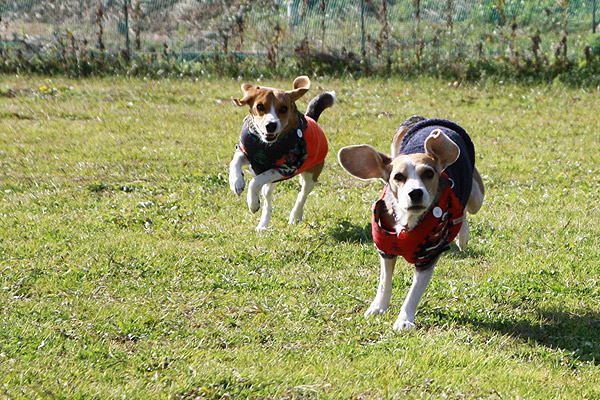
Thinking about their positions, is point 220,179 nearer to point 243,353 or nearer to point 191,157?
point 191,157

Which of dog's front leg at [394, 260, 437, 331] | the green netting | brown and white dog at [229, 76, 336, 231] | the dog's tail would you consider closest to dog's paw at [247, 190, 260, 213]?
brown and white dog at [229, 76, 336, 231]

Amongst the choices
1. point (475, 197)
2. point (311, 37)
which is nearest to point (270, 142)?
point (475, 197)

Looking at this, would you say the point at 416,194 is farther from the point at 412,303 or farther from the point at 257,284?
the point at 257,284

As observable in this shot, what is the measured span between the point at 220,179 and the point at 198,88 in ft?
21.1

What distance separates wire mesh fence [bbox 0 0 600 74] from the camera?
1623 centimetres

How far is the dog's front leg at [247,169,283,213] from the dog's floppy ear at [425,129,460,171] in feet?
7.60

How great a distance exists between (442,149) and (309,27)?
12.3m

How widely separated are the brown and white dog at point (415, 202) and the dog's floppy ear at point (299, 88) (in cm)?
199

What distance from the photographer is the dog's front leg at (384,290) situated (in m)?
5.02

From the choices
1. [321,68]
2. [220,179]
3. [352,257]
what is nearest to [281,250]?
[352,257]

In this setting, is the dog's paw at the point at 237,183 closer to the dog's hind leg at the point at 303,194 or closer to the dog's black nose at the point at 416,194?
the dog's hind leg at the point at 303,194

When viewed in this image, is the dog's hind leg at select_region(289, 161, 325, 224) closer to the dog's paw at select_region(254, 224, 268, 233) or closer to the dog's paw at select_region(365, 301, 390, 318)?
the dog's paw at select_region(254, 224, 268, 233)

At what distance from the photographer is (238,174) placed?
22.0ft

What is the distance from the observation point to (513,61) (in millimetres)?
16109
